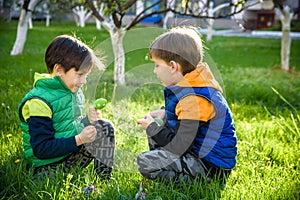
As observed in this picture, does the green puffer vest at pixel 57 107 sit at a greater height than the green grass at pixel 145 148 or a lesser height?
greater

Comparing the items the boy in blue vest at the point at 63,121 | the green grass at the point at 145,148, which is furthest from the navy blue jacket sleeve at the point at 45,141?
the green grass at the point at 145,148

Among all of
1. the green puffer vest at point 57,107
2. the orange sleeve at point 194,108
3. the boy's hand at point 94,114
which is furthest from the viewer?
the boy's hand at point 94,114

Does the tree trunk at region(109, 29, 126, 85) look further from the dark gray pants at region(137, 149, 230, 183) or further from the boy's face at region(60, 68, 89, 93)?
the dark gray pants at region(137, 149, 230, 183)

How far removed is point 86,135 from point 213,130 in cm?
73

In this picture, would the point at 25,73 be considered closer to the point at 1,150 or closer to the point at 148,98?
the point at 148,98

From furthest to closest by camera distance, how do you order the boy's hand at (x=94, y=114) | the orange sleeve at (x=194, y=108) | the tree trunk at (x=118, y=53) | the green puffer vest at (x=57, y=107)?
the tree trunk at (x=118, y=53) → the boy's hand at (x=94, y=114) → the green puffer vest at (x=57, y=107) → the orange sleeve at (x=194, y=108)

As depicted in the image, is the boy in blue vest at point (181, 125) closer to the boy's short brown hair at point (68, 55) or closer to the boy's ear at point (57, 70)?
the boy's short brown hair at point (68, 55)

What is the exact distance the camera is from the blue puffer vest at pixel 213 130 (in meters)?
2.32

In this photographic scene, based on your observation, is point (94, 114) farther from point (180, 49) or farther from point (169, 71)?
point (180, 49)

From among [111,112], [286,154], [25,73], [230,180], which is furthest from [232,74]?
[230,180]

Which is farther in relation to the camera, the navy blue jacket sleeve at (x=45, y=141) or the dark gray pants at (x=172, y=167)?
the dark gray pants at (x=172, y=167)

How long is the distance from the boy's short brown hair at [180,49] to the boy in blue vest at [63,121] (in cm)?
43

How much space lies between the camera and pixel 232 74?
26.7ft

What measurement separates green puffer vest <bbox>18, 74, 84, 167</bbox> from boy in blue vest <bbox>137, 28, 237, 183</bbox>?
440mm
